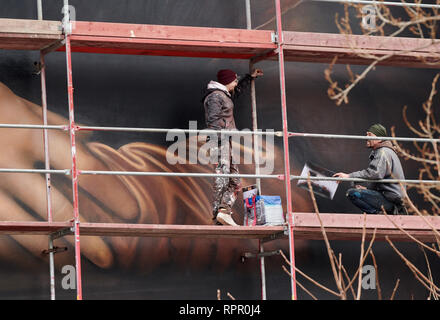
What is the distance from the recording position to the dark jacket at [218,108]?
1000 cm

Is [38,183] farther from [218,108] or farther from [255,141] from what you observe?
[255,141]

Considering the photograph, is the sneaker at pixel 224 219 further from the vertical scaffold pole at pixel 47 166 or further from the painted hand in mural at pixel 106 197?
the vertical scaffold pole at pixel 47 166

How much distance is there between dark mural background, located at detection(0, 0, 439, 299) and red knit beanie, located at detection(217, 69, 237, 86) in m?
0.53

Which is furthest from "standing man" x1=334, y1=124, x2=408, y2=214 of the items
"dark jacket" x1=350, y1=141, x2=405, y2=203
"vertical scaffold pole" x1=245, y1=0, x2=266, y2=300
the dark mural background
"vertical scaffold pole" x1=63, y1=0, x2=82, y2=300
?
"vertical scaffold pole" x1=63, y1=0, x2=82, y2=300

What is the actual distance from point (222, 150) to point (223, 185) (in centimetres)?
34

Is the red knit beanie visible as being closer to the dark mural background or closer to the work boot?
the dark mural background

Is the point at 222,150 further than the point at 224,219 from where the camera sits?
Yes

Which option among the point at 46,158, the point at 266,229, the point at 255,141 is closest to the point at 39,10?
the point at 46,158

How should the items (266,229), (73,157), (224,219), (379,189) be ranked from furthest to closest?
(379,189)
(224,219)
(266,229)
(73,157)

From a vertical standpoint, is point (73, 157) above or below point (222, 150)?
below

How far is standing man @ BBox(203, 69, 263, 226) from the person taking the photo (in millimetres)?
9961

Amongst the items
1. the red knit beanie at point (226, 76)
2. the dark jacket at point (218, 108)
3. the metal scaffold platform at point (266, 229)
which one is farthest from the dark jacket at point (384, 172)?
the red knit beanie at point (226, 76)

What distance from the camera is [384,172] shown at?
9977 mm

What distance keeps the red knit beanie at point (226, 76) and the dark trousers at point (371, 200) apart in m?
1.64
